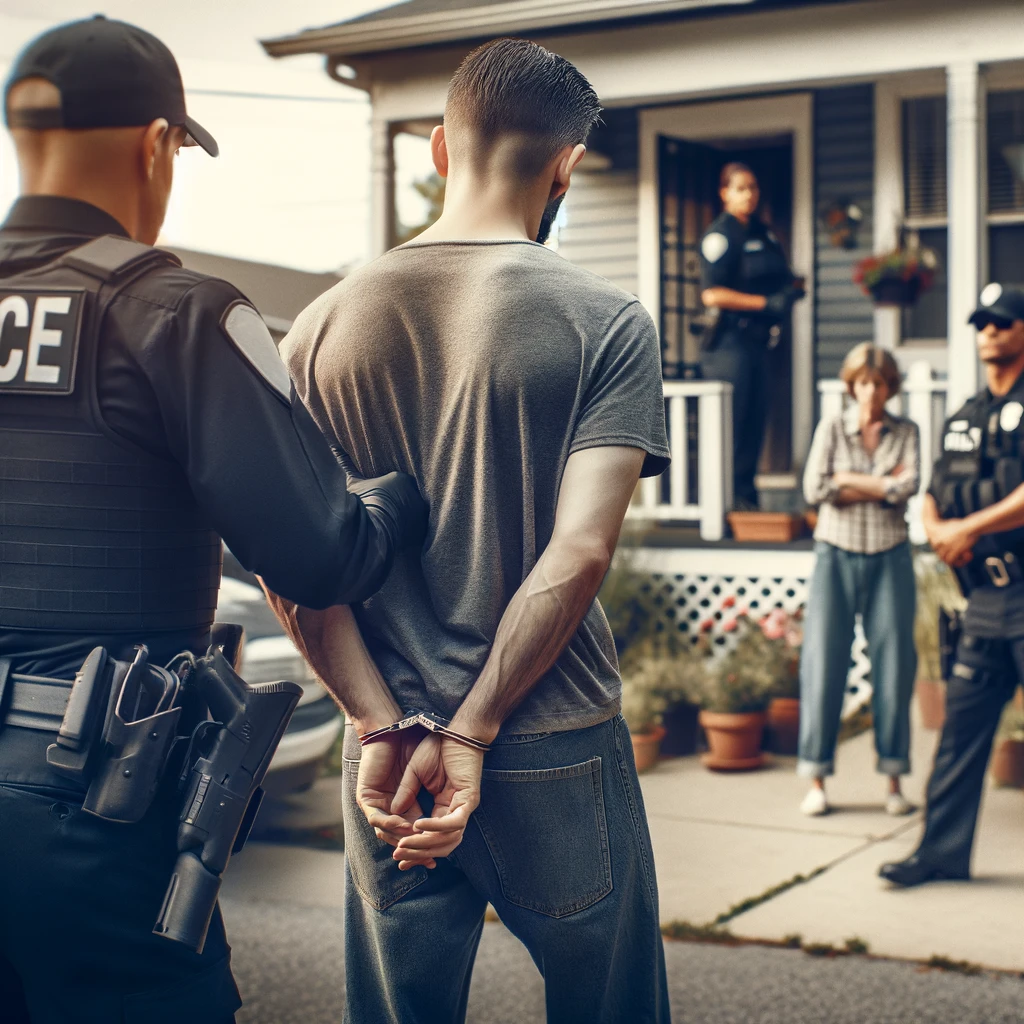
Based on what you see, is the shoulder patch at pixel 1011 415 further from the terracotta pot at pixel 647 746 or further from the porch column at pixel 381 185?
the porch column at pixel 381 185

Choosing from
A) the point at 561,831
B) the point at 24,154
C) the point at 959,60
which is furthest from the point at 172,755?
the point at 959,60

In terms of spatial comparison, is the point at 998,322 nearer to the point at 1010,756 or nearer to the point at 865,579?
the point at 865,579

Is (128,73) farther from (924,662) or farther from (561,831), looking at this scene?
(924,662)

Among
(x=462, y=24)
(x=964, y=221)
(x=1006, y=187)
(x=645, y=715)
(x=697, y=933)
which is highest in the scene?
(x=462, y=24)

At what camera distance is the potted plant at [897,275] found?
9578mm

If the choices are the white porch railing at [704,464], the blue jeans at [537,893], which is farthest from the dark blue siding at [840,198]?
the blue jeans at [537,893]

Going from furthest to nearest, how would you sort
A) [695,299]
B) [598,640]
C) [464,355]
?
[695,299], [598,640], [464,355]

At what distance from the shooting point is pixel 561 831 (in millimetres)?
2061

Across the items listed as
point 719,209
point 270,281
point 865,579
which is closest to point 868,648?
point 865,579

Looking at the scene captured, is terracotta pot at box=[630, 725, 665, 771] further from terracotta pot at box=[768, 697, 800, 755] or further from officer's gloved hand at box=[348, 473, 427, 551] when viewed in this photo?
officer's gloved hand at box=[348, 473, 427, 551]

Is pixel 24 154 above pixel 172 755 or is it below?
above

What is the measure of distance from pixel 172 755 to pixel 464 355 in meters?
0.72

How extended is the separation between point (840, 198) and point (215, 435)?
9.02 meters

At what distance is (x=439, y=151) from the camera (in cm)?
228
